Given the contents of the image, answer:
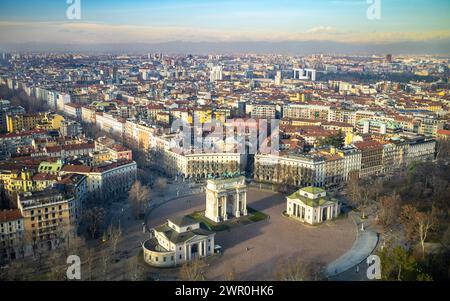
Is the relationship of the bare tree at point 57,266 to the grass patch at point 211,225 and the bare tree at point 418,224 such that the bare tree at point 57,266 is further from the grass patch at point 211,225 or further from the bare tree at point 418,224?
the bare tree at point 418,224

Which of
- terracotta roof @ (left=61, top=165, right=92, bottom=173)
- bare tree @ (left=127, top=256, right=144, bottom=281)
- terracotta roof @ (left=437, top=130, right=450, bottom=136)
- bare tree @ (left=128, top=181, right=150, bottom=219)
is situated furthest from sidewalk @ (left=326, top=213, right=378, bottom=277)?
terracotta roof @ (left=437, top=130, right=450, bottom=136)

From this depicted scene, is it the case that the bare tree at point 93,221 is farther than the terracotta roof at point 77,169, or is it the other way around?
the terracotta roof at point 77,169

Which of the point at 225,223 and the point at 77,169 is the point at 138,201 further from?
the point at 77,169

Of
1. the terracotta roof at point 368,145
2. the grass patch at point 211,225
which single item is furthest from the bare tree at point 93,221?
the terracotta roof at point 368,145

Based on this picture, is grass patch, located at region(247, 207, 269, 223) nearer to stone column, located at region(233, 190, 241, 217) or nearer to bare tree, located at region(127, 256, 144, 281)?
stone column, located at region(233, 190, 241, 217)

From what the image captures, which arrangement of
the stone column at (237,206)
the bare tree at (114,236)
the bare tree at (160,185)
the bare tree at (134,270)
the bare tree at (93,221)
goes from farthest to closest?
1. the bare tree at (160,185)
2. the stone column at (237,206)
3. the bare tree at (93,221)
4. the bare tree at (114,236)
5. the bare tree at (134,270)
